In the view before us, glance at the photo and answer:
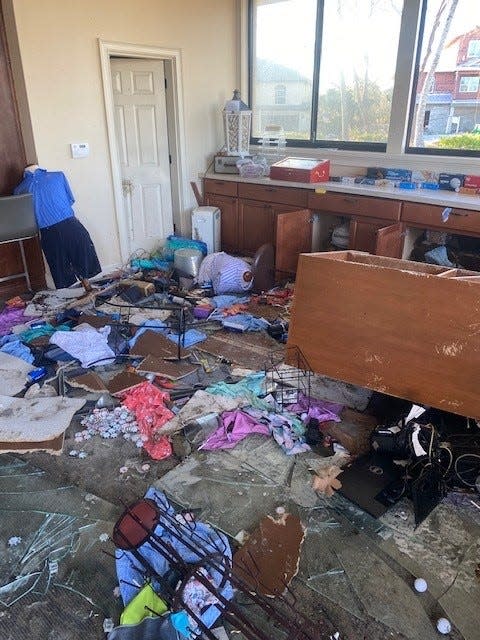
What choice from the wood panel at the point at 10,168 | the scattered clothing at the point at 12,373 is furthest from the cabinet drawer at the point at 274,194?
the scattered clothing at the point at 12,373

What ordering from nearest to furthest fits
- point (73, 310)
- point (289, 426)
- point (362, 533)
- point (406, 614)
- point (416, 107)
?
point (406, 614)
point (362, 533)
point (289, 426)
point (73, 310)
point (416, 107)

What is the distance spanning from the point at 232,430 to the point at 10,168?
121 inches

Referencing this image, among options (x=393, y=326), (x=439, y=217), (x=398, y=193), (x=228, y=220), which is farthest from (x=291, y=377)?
(x=228, y=220)

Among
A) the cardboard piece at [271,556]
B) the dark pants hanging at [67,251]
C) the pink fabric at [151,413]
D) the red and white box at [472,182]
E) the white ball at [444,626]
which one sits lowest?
the white ball at [444,626]

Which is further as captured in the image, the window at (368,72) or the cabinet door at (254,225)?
the cabinet door at (254,225)

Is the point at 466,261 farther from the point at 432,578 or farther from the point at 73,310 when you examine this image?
the point at 73,310

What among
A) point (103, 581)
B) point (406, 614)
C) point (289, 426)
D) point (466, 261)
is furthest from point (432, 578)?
point (466, 261)

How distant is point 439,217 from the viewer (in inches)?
141

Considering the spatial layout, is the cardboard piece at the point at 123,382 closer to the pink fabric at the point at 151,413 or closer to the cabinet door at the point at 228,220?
the pink fabric at the point at 151,413

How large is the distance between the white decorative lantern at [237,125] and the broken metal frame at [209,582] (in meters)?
4.06

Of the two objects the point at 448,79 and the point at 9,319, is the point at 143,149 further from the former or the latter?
the point at 448,79

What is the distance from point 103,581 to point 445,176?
12.4 ft

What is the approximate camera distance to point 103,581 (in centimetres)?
170

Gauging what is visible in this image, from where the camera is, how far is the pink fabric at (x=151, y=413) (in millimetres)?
2330
